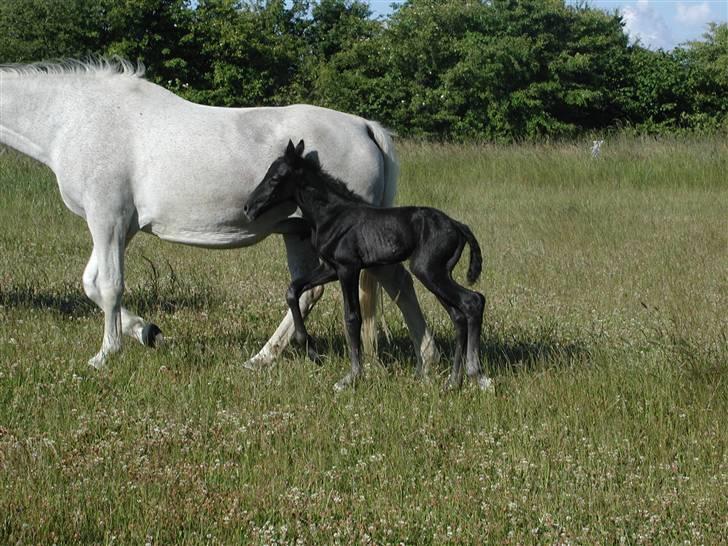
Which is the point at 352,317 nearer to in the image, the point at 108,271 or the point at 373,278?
the point at 373,278

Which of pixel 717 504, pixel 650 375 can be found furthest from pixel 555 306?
pixel 717 504

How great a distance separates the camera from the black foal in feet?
19.4

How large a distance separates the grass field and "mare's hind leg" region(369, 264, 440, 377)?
0.20 m

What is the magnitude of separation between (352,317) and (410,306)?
722 millimetres

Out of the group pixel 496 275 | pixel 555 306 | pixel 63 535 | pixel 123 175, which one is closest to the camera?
pixel 63 535

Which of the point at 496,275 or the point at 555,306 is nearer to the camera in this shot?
the point at 555,306

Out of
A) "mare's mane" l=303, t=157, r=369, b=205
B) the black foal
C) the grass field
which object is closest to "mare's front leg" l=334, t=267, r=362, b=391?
the black foal

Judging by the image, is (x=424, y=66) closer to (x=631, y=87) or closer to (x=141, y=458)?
(x=631, y=87)

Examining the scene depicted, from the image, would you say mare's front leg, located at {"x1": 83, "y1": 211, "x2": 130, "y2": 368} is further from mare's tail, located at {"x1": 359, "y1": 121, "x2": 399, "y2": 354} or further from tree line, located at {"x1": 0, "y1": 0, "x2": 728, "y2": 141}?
tree line, located at {"x1": 0, "y1": 0, "x2": 728, "y2": 141}

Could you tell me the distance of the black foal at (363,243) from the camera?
19.4 feet

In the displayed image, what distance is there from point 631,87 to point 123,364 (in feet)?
106

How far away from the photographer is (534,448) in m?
5.06

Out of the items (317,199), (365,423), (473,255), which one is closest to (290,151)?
(317,199)

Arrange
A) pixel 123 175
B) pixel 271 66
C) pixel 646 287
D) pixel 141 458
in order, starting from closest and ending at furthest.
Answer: pixel 141 458
pixel 123 175
pixel 646 287
pixel 271 66
